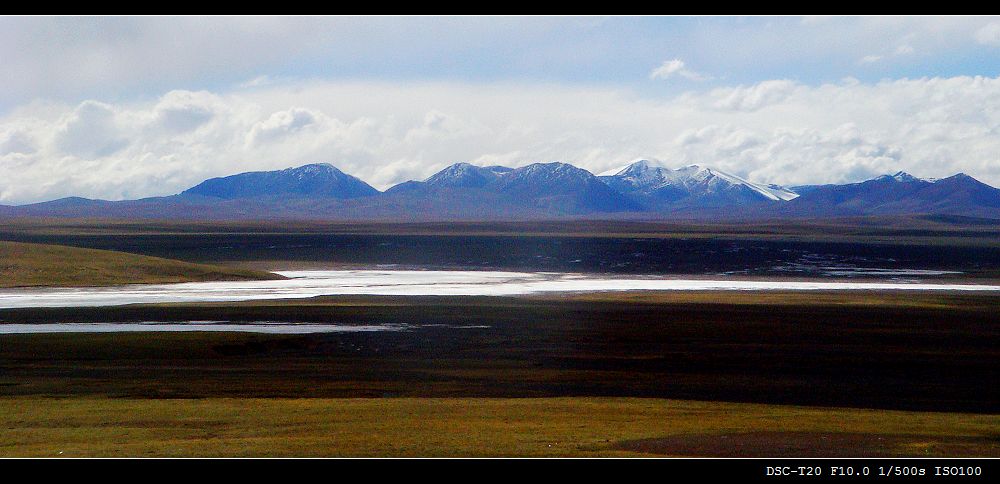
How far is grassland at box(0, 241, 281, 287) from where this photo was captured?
50656 millimetres

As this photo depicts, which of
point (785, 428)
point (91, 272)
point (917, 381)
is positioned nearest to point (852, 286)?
point (917, 381)

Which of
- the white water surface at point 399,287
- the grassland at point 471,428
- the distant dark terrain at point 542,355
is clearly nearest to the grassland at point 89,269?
the white water surface at point 399,287

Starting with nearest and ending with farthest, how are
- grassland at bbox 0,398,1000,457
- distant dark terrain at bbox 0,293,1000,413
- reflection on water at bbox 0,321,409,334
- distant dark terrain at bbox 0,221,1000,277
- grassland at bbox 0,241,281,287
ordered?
grassland at bbox 0,398,1000,457
distant dark terrain at bbox 0,293,1000,413
reflection on water at bbox 0,321,409,334
grassland at bbox 0,241,281,287
distant dark terrain at bbox 0,221,1000,277

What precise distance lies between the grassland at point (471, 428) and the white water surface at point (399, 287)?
22.3m

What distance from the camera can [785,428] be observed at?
20.2m

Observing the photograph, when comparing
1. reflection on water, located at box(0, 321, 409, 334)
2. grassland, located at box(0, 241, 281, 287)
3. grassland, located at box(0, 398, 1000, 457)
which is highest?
grassland, located at box(0, 241, 281, 287)

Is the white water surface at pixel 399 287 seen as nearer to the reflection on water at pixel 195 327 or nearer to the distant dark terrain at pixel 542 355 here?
the distant dark terrain at pixel 542 355

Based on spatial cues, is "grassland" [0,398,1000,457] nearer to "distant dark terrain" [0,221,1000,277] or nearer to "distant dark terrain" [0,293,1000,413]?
"distant dark terrain" [0,293,1000,413]

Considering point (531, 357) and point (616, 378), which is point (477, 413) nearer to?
point (616, 378)

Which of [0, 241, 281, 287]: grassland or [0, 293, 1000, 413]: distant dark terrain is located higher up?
[0, 241, 281, 287]: grassland

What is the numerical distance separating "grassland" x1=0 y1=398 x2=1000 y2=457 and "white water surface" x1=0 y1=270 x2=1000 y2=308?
2230cm

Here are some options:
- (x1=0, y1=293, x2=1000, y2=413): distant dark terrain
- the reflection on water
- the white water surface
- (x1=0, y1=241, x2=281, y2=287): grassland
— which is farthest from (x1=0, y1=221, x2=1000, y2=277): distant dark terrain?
the reflection on water

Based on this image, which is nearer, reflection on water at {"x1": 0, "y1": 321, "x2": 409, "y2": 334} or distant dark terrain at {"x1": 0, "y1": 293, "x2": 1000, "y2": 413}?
distant dark terrain at {"x1": 0, "y1": 293, "x2": 1000, "y2": 413}
